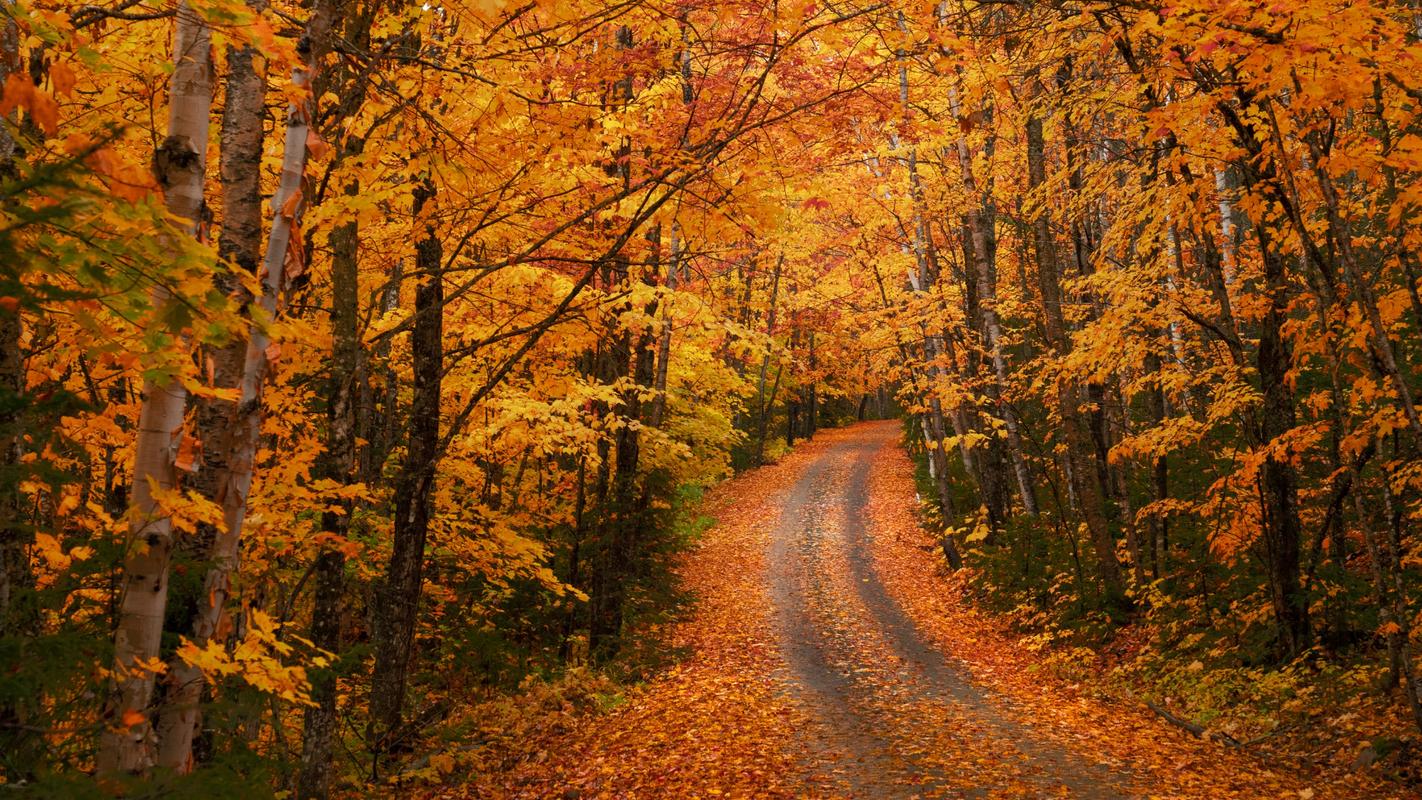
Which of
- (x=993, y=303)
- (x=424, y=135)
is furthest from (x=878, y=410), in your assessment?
(x=424, y=135)

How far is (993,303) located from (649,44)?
8.44 metres

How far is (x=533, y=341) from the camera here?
20.4 ft

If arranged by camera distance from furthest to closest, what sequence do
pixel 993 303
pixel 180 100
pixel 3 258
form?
pixel 993 303, pixel 180 100, pixel 3 258

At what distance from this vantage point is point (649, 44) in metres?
8.85

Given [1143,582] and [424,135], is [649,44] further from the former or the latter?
[1143,582]

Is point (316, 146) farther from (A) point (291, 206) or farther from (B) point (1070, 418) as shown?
(B) point (1070, 418)

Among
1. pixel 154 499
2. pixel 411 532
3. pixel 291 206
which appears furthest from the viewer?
pixel 411 532

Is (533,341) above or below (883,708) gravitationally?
above

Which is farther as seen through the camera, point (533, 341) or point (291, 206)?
point (533, 341)

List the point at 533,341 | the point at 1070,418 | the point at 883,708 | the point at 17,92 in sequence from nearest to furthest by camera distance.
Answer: the point at 17,92, the point at 533,341, the point at 883,708, the point at 1070,418

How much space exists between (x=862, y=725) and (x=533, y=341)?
232 inches

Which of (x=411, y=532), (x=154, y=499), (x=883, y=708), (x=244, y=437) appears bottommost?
(x=883, y=708)

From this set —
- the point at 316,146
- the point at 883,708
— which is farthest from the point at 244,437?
the point at 883,708

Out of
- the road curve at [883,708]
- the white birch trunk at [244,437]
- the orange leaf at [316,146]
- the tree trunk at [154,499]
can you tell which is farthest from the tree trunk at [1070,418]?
the tree trunk at [154,499]
